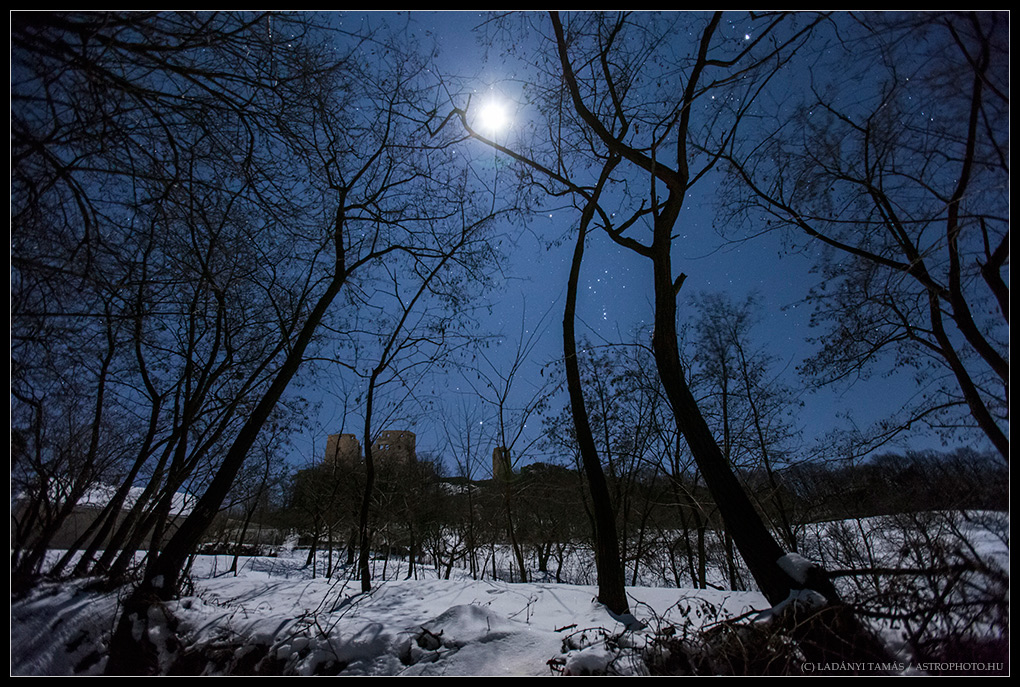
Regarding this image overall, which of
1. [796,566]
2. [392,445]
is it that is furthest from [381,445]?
[796,566]

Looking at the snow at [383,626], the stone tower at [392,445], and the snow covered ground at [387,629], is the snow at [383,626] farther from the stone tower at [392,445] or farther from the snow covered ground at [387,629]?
the stone tower at [392,445]

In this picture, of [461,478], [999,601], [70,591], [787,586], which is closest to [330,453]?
[461,478]

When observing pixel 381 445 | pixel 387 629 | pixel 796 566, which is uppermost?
pixel 381 445

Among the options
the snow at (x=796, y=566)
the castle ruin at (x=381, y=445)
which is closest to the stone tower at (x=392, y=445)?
the castle ruin at (x=381, y=445)

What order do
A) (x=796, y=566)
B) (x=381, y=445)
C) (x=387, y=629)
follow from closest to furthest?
(x=796, y=566)
(x=387, y=629)
(x=381, y=445)

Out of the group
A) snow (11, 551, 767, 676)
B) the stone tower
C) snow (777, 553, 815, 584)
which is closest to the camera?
snow (777, 553, 815, 584)

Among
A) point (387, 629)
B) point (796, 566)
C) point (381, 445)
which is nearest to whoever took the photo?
point (796, 566)

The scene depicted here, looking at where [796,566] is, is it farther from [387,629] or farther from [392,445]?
[392,445]

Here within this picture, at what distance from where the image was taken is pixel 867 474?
10.3ft

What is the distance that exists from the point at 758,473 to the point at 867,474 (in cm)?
129

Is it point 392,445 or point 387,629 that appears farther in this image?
point 392,445

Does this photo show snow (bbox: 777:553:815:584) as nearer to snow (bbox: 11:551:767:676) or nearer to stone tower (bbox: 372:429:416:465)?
snow (bbox: 11:551:767:676)

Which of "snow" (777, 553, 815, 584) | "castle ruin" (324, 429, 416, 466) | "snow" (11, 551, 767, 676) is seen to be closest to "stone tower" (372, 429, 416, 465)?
"castle ruin" (324, 429, 416, 466)
